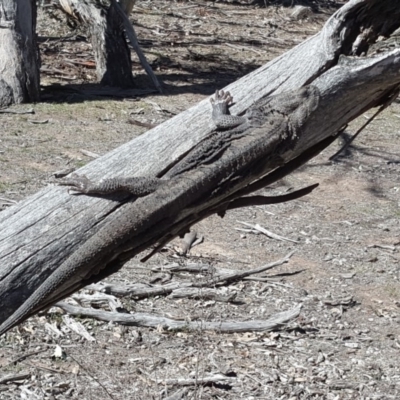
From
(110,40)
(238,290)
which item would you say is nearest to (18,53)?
(110,40)

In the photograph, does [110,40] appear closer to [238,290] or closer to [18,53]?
[18,53]

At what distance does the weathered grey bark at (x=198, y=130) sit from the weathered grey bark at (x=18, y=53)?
8588mm

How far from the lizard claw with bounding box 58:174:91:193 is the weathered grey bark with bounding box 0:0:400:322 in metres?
0.02

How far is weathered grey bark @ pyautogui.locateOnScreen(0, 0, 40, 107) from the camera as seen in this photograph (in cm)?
1046

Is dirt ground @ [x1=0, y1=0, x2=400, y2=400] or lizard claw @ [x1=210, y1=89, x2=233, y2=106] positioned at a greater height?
lizard claw @ [x1=210, y1=89, x2=233, y2=106]

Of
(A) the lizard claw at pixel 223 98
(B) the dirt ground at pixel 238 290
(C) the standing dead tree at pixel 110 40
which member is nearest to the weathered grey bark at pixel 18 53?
(B) the dirt ground at pixel 238 290

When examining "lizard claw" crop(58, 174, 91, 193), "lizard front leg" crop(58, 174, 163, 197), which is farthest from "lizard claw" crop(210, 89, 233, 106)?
"lizard claw" crop(58, 174, 91, 193)

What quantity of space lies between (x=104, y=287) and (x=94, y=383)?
1.09 meters

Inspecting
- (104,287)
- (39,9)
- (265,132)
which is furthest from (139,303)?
(39,9)

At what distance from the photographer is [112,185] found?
216cm

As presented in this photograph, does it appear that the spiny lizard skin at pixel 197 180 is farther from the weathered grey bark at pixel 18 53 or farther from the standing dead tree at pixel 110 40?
the standing dead tree at pixel 110 40

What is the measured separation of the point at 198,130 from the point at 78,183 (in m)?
0.32

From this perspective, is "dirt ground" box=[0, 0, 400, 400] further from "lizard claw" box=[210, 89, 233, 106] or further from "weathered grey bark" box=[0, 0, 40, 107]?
"lizard claw" box=[210, 89, 233, 106]

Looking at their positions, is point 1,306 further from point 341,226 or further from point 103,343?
point 341,226
